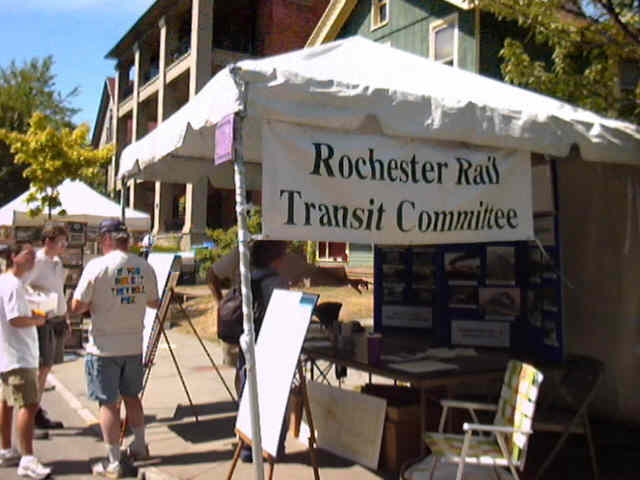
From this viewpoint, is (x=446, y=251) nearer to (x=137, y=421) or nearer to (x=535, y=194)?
(x=535, y=194)

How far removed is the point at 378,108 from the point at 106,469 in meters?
3.42

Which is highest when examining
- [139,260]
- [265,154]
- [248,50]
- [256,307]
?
[248,50]

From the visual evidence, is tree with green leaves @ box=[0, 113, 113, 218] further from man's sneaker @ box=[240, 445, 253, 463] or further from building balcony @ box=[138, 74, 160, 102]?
building balcony @ box=[138, 74, 160, 102]

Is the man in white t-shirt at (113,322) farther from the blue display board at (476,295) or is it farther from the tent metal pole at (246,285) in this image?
the blue display board at (476,295)

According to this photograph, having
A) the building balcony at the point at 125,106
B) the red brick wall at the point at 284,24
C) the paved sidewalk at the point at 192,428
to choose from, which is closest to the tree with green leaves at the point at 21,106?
the building balcony at the point at 125,106

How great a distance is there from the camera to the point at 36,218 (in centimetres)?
1326

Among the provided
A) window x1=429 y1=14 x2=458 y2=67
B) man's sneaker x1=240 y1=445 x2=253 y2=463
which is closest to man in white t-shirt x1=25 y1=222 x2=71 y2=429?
man's sneaker x1=240 y1=445 x2=253 y2=463

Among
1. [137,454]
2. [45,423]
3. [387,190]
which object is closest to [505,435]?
[387,190]

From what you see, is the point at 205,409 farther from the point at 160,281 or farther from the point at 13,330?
the point at 13,330

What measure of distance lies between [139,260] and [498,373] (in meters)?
2.80

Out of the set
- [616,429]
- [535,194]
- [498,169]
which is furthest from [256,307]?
[616,429]

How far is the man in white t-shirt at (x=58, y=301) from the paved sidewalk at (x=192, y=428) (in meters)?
0.90

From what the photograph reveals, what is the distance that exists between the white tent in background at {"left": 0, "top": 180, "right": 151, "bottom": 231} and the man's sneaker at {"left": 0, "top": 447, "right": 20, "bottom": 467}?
324 inches

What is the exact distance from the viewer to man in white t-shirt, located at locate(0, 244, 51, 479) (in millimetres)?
4715
